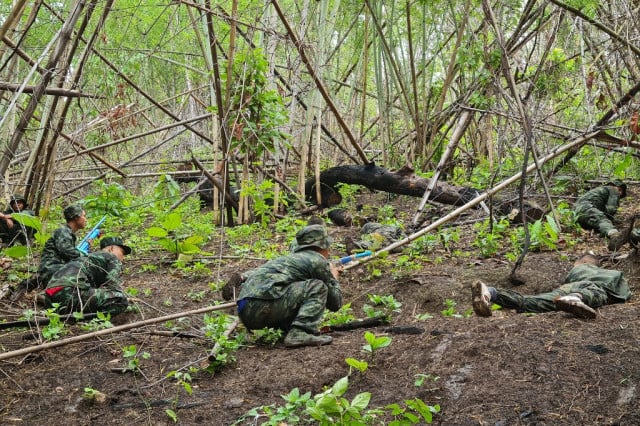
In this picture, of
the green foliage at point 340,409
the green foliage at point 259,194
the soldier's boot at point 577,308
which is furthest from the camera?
the green foliage at point 259,194

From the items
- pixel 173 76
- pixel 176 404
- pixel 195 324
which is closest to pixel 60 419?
pixel 176 404

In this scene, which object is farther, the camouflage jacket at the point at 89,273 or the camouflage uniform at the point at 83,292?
the camouflage jacket at the point at 89,273

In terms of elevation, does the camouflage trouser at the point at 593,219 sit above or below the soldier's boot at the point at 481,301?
above

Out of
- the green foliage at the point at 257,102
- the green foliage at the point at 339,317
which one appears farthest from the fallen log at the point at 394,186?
the green foliage at the point at 339,317

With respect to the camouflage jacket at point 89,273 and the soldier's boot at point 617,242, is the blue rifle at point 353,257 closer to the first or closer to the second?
the camouflage jacket at point 89,273

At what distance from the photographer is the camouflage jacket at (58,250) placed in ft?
18.5

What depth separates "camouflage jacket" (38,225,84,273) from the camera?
5.62 metres

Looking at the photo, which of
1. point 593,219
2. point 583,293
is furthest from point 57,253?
point 593,219

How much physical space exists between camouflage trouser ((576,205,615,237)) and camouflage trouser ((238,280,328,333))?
3.52 metres

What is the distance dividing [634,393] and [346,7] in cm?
756

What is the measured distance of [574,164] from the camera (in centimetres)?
791

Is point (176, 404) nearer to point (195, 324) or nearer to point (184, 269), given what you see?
point (195, 324)

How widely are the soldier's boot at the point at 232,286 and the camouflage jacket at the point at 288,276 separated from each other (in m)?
0.72

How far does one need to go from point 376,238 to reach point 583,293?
2162 mm
